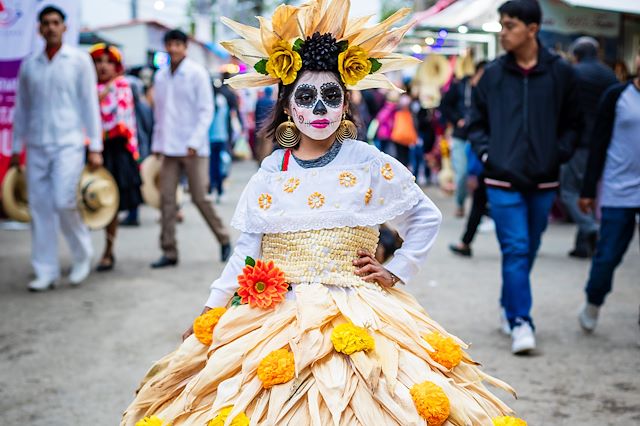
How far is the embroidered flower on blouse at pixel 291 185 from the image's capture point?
3.20 m

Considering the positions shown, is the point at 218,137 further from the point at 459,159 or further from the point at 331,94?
the point at 331,94

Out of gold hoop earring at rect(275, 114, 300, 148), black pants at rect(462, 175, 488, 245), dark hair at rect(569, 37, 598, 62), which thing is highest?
dark hair at rect(569, 37, 598, 62)

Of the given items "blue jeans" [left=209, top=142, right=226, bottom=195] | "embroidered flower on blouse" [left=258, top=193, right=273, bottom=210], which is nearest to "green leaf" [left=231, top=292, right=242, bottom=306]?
"embroidered flower on blouse" [left=258, top=193, right=273, bottom=210]

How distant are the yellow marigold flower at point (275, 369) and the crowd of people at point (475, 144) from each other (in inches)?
43.4

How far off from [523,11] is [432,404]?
3.28 metres

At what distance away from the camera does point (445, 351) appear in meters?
2.97

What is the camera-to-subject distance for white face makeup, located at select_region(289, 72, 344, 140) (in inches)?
127

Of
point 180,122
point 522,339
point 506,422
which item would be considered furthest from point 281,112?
point 180,122

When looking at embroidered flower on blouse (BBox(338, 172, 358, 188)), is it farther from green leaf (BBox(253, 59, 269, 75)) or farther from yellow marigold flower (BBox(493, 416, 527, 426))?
yellow marigold flower (BBox(493, 416, 527, 426))

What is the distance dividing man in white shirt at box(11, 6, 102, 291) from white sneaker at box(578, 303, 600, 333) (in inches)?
168

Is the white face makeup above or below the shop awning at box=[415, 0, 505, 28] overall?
below

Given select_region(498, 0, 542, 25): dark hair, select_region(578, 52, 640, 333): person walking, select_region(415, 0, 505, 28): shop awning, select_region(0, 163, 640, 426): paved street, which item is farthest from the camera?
select_region(415, 0, 505, 28): shop awning

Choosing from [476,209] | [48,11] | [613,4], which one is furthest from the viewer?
[613,4]

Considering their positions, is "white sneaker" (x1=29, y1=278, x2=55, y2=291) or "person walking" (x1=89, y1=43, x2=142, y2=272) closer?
"white sneaker" (x1=29, y1=278, x2=55, y2=291)
